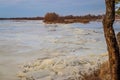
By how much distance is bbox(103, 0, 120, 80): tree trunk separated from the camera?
7.89 metres

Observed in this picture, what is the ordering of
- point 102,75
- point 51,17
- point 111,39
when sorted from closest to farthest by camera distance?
point 111,39 < point 102,75 < point 51,17

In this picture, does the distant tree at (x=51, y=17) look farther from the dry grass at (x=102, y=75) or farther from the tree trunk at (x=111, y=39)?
the tree trunk at (x=111, y=39)

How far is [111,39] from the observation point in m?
7.94

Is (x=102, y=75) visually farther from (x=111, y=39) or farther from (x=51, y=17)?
(x=51, y=17)

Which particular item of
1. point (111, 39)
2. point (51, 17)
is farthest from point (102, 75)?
point (51, 17)

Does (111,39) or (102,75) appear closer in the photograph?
(111,39)

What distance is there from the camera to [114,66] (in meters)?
8.08

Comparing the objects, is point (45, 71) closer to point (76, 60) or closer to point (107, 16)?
point (76, 60)

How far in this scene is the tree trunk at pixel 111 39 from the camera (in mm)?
7895

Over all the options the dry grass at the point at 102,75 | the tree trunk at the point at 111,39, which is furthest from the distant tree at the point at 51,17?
the tree trunk at the point at 111,39

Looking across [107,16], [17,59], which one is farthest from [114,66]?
[17,59]

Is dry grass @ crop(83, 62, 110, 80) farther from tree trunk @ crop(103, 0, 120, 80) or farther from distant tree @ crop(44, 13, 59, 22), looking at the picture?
distant tree @ crop(44, 13, 59, 22)

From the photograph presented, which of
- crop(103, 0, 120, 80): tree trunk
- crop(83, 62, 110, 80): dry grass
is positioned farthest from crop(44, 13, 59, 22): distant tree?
crop(103, 0, 120, 80): tree trunk

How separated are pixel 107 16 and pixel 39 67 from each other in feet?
20.7
